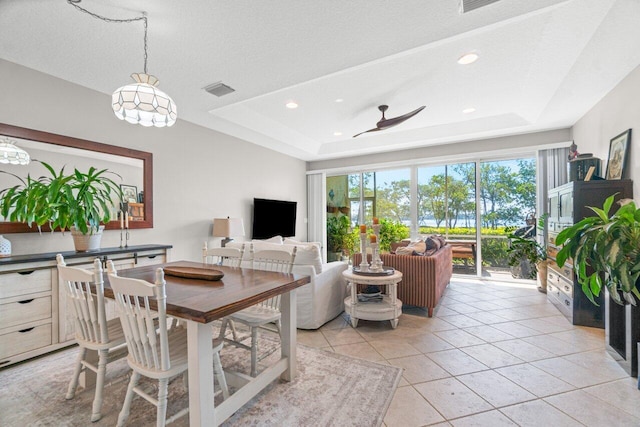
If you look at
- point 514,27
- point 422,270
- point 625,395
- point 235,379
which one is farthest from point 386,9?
point 625,395

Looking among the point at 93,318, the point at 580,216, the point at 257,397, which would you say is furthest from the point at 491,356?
the point at 93,318

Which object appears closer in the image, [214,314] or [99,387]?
[214,314]

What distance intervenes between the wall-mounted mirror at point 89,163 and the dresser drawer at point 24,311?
0.74 m

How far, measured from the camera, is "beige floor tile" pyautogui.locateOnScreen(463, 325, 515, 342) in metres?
2.85

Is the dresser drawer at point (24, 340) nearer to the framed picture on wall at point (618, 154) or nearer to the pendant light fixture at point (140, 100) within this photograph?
the pendant light fixture at point (140, 100)

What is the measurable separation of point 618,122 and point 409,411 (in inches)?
150

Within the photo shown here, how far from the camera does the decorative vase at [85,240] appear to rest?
109 inches

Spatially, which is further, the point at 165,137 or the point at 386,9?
the point at 165,137

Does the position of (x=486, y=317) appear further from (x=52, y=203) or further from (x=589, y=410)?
(x=52, y=203)

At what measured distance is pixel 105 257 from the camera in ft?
9.27

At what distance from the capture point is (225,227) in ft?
14.0

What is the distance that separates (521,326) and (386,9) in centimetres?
347

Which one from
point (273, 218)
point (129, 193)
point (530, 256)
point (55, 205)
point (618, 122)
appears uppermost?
point (618, 122)

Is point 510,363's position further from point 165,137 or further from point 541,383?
point 165,137
